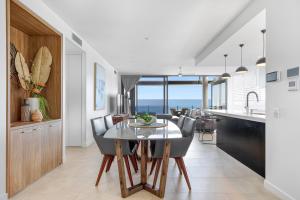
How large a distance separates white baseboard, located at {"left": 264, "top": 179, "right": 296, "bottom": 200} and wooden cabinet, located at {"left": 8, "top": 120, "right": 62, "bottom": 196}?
3.06 metres

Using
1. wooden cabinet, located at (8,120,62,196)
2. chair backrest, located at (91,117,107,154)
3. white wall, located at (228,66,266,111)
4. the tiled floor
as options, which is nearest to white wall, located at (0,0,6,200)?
wooden cabinet, located at (8,120,62,196)

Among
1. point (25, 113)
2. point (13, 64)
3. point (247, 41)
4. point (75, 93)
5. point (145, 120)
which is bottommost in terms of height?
point (145, 120)

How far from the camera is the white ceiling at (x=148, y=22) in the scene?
10.2ft

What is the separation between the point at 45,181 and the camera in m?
2.94

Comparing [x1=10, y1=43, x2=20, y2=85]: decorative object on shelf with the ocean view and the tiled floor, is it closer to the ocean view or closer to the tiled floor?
the tiled floor

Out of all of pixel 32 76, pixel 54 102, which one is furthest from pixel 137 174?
pixel 32 76

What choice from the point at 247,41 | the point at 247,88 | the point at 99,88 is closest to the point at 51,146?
the point at 99,88

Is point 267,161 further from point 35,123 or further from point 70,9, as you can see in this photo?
point 70,9

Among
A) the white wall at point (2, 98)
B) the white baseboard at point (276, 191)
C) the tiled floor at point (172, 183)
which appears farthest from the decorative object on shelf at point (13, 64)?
the white baseboard at point (276, 191)

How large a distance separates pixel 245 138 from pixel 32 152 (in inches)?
133

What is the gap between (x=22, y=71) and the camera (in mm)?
3055

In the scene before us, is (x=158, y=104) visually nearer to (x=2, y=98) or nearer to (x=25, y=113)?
(x=25, y=113)

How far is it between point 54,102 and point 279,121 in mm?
3372

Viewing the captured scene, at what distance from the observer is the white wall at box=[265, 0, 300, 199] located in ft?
7.09
